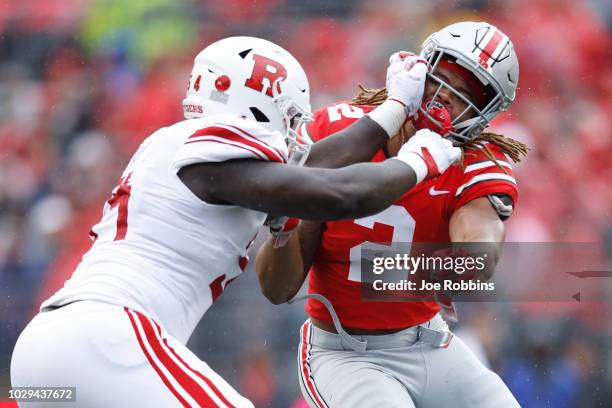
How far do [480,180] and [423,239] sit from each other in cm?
30

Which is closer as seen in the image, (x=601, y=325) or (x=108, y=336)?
(x=108, y=336)

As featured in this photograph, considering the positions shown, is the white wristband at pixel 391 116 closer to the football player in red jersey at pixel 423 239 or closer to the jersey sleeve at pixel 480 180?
the football player in red jersey at pixel 423 239

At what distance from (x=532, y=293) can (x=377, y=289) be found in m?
2.65

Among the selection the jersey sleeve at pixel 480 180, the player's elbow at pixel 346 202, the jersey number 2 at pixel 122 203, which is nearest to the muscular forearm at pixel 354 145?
the jersey sleeve at pixel 480 180

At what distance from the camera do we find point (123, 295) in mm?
2271

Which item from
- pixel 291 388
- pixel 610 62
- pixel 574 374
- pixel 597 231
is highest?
pixel 610 62

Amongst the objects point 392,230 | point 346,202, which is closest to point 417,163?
point 346,202

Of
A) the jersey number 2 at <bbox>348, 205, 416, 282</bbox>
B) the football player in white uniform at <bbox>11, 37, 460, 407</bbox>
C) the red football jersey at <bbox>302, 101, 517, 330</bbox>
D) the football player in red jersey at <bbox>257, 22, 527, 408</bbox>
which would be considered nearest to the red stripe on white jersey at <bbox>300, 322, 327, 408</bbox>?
the football player in red jersey at <bbox>257, 22, 527, 408</bbox>

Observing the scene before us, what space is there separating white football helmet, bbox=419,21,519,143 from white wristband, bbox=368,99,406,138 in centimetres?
17

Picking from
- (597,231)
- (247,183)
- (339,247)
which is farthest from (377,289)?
(597,231)

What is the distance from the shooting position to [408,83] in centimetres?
301

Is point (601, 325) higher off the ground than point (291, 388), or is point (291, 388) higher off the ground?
point (601, 325)

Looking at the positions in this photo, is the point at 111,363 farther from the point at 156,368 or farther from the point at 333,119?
the point at 333,119

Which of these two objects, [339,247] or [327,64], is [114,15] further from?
[339,247]
